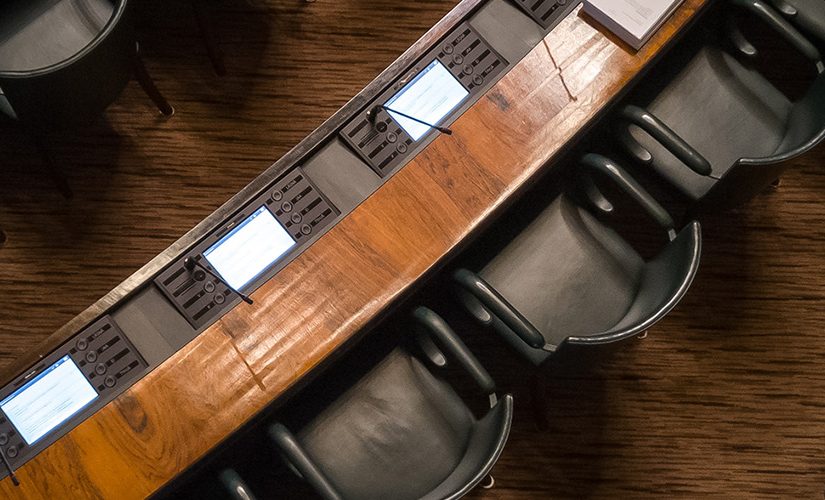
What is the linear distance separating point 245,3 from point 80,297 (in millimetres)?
998

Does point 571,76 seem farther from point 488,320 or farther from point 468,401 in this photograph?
point 468,401

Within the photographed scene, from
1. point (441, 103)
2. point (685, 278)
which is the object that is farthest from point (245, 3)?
point (685, 278)

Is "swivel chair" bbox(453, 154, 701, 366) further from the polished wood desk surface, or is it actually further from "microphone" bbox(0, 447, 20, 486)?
"microphone" bbox(0, 447, 20, 486)

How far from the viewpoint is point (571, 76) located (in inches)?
88.9

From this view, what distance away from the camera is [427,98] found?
221 centimetres

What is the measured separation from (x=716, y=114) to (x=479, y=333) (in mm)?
838

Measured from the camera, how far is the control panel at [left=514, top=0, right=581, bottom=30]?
2.31 meters

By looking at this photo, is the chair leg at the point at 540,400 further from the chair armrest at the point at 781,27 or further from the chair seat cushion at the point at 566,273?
the chair armrest at the point at 781,27

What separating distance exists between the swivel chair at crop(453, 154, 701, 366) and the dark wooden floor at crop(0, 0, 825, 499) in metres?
0.37

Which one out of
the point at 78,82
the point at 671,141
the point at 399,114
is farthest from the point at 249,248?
the point at 671,141

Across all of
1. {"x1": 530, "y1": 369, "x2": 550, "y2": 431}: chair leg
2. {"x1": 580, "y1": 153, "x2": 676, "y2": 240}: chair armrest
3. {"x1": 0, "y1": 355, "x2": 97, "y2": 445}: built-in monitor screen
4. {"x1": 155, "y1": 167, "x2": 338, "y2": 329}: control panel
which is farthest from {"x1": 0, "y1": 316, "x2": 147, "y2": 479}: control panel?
{"x1": 580, "y1": 153, "x2": 676, "y2": 240}: chair armrest

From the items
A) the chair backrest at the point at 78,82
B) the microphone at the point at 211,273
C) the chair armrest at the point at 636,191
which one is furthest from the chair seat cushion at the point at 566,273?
the chair backrest at the point at 78,82

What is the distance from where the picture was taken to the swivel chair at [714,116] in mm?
2271

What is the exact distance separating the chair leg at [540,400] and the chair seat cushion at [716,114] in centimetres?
59
